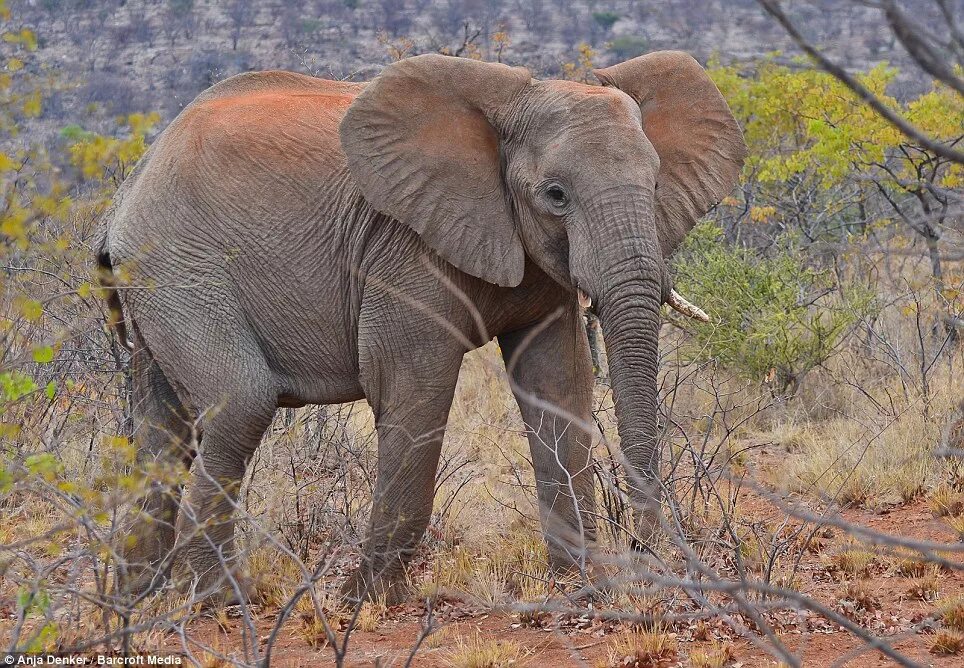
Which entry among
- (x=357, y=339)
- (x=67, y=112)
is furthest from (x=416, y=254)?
(x=67, y=112)

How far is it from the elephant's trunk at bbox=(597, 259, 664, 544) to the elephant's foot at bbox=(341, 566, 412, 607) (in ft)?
3.99

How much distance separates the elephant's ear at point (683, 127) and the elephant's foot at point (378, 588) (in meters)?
2.01

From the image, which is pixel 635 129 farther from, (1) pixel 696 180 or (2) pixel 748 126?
(2) pixel 748 126

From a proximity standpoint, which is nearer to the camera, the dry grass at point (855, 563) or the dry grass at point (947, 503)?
the dry grass at point (855, 563)

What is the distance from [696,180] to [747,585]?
338 centimetres

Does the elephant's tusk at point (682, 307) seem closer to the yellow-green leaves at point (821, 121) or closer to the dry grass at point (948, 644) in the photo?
the dry grass at point (948, 644)

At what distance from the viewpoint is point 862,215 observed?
42.5 ft

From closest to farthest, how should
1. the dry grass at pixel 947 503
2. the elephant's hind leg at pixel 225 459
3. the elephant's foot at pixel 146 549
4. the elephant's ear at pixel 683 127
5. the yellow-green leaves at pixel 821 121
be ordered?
the elephant's hind leg at pixel 225 459 → the elephant's ear at pixel 683 127 → the elephant's foot at pixel 146 549 → the dry grass at pixel 947 503 → the yellow-green leaves at pixel 821 121

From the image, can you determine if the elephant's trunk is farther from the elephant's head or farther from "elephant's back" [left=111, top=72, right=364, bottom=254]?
"elephant's back" [left=111, top=72, right=364, bottom=254]

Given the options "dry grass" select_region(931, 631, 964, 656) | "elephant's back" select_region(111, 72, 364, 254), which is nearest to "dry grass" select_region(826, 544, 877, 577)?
"dry grass" select_region(931, 631, 964, 656)

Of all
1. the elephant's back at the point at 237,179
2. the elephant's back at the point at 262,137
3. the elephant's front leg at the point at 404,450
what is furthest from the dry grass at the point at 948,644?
the elephant's back at the point at 262,137

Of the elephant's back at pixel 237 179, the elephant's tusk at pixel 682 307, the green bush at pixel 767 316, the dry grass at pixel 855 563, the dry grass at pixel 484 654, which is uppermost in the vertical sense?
the elephant's back at pixel 237 179

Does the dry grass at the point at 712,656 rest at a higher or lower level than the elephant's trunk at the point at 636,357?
lower

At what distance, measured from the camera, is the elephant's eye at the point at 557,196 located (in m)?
5.17
